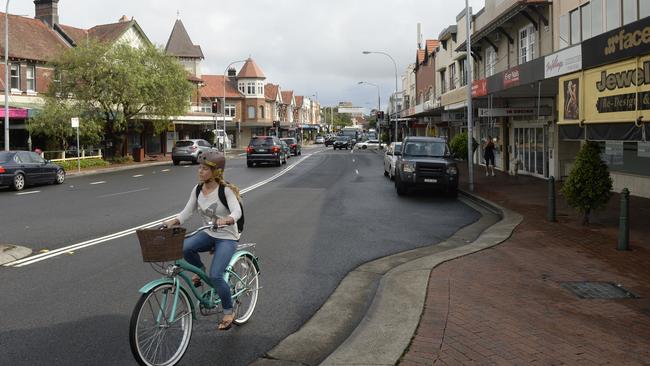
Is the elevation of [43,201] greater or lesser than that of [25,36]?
lesser

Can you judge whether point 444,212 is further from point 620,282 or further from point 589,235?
point 620,282

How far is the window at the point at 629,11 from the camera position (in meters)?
15.1

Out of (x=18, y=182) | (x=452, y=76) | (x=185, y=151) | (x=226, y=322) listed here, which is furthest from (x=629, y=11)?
(x=185, y=151)

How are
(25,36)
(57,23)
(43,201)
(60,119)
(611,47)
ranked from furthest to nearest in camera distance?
(57,23) < (25,36) < (60,119) < (43,201) < (611,47)

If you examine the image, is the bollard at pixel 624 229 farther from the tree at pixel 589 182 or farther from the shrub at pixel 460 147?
the shrub at pixel 460 147

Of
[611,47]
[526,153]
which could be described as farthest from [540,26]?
[611,47]

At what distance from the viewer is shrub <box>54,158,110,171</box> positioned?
3206 cm

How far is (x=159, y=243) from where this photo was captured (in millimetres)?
A: 4547

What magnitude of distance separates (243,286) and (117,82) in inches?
1258

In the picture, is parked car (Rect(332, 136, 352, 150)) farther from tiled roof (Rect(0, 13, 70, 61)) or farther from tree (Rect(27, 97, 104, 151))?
tree (Rect(27, 97, 104, 151))

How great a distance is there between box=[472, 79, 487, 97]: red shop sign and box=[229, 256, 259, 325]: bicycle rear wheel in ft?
55.7

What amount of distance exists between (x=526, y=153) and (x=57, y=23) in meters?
36.0

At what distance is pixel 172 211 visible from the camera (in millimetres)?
14711

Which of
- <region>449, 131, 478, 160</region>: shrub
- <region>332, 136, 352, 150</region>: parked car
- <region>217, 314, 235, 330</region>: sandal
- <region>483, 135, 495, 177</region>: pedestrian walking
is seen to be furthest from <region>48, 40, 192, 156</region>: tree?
<region>332, 136, 352, 150</region>: parked car
